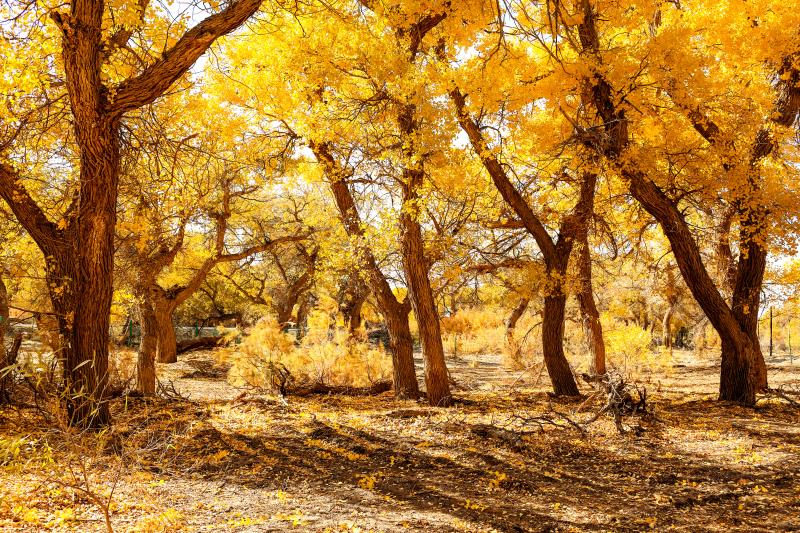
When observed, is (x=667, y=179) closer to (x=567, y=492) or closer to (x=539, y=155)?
(x=539, y=155)

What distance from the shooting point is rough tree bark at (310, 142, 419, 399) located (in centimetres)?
818

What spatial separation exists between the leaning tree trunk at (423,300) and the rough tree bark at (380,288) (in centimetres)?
53

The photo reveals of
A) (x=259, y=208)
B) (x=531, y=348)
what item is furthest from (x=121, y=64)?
(x=531, y=348)

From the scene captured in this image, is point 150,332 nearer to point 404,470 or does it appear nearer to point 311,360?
point 311,360

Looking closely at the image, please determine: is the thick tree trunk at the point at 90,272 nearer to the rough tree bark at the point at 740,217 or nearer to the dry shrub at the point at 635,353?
the rough tree bark at the point at 740,217

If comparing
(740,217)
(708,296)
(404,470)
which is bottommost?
(404,470)

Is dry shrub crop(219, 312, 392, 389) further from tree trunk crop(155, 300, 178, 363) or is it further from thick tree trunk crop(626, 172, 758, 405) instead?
thick tree trunk crop(626, 172, 758, 405)

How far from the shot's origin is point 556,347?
9.30m

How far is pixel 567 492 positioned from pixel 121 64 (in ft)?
17.8

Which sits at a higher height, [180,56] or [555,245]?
[180,56]

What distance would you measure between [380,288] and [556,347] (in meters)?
3.04

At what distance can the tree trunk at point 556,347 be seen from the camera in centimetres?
924

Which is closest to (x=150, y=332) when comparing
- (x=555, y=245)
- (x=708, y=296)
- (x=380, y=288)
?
(x=380, y=288)

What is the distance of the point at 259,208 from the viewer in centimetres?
1479
